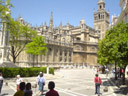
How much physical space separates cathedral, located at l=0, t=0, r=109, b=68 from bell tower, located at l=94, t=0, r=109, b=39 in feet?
42.1

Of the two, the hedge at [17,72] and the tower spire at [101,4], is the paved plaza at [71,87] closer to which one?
the hedge at [17,72]

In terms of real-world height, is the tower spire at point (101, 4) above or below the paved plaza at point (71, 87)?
above

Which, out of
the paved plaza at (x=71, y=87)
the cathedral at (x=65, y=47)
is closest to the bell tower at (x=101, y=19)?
the cathedral at (x=65, y=47)

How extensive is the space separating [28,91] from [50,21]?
54725mm

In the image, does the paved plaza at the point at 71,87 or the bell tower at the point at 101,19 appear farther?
the bell tower at the point at 101,19

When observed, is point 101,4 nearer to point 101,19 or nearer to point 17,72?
point 101,19

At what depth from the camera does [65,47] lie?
162 ft

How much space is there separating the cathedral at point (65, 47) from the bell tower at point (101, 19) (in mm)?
12844

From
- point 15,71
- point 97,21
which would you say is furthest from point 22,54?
point 97,21

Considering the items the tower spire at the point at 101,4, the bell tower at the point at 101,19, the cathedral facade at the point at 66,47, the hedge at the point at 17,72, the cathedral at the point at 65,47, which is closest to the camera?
the hedge at the point at 17,72

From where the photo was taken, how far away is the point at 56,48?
45094 mm

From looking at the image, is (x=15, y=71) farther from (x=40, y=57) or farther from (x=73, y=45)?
(x=73, y=45)

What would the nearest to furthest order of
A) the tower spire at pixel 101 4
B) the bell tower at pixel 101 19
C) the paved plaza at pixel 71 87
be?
the paved plaza at pixel 71 87 < the bell tower at pixel 101 19 < the tower spire at pixel 101 4

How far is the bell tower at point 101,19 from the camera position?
83375 millimetres
